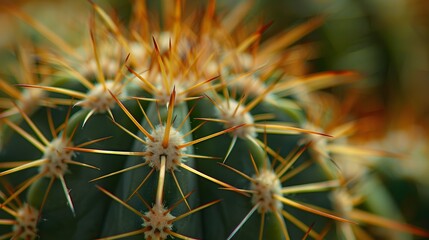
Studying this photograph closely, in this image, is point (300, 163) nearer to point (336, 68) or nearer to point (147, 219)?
point (147, 219)

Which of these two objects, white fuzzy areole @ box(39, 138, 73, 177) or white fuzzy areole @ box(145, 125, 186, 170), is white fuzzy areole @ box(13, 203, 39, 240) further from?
white fuzzy areole @ box(145, 125, 186, 170)

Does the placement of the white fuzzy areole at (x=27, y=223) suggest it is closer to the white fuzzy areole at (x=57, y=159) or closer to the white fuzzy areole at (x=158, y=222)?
the white fuzzy areole at (x=57, y=159)

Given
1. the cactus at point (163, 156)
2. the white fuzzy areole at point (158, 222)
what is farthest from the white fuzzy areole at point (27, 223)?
the white fuzzy areole at point (158, 222)

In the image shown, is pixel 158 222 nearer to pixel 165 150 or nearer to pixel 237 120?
pixel 165 150

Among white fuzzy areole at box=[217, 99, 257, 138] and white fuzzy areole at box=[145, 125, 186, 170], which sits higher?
white fuzzy areole at box=[217, 99, 257, 138]

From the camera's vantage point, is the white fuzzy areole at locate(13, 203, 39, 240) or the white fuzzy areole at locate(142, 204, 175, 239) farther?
the white fuzzy areole at locate(13, 203, 39, 240)

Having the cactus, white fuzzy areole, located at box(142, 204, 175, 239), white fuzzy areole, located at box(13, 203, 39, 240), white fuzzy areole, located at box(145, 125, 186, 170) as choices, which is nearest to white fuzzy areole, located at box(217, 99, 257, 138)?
the cactus

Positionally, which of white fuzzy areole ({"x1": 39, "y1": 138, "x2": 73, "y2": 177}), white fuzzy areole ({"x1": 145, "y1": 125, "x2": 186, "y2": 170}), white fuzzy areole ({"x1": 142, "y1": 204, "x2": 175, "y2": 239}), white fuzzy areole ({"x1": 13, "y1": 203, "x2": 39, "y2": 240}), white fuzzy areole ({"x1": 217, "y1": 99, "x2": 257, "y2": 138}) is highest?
white fuzzy areole ({"x1": 217, "y1": 99, "x2": 257, "y2": 138})
